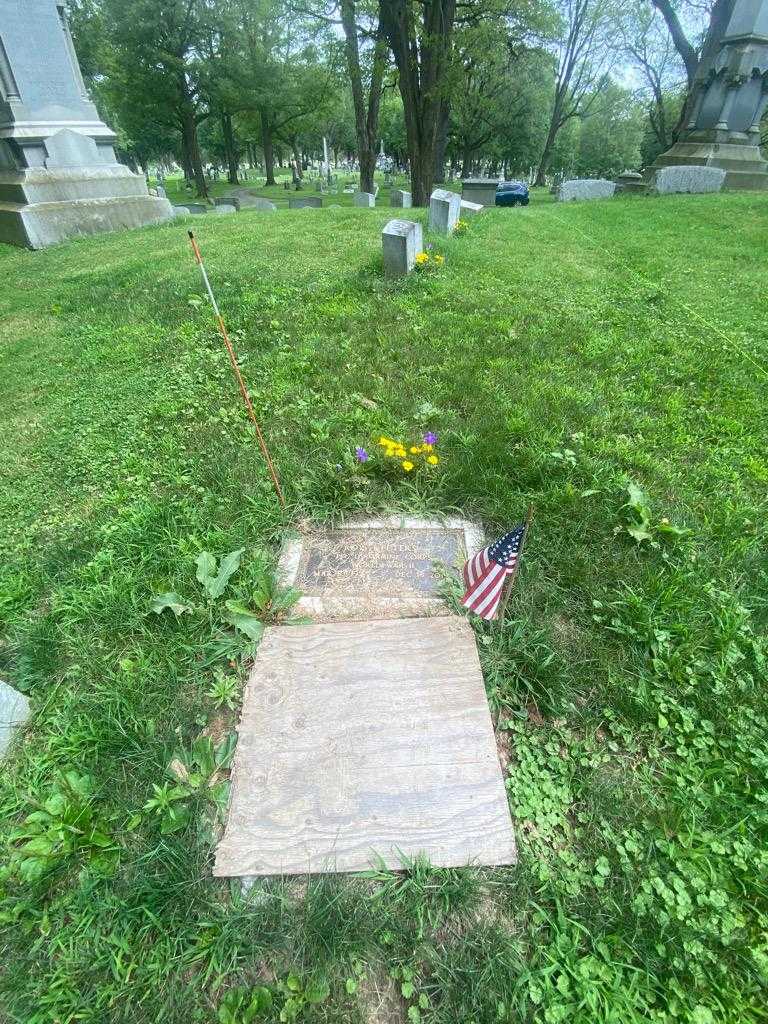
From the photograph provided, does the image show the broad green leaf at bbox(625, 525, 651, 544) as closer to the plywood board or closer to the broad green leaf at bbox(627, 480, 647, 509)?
the broad green leaf at bbox(627, 480, 647, 509)

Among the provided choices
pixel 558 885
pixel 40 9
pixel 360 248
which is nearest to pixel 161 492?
pixel 558 885

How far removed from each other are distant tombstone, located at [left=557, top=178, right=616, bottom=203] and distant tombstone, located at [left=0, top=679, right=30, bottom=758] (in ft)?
62.4

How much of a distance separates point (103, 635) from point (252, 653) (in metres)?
0.72

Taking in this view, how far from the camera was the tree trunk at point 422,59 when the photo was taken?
434 inches

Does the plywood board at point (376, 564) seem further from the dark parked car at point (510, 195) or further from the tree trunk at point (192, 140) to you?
the tree trunk at point (192, 140)

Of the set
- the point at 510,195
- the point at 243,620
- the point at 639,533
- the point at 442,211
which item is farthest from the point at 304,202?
the point at 243,620

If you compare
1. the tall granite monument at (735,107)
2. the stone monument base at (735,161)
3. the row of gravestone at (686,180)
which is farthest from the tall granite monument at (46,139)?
the tall granite monument at (735,107)

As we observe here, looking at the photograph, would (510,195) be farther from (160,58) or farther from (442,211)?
(442,211)

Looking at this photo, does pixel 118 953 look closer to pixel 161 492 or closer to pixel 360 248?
pixel 161 492

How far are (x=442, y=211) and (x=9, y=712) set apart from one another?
9409 mm

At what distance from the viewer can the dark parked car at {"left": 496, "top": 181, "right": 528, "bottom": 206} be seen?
24.9 meters

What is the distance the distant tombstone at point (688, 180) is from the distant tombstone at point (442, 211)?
8.55 m

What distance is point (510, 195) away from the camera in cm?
2491

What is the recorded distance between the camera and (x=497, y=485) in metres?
3.05
